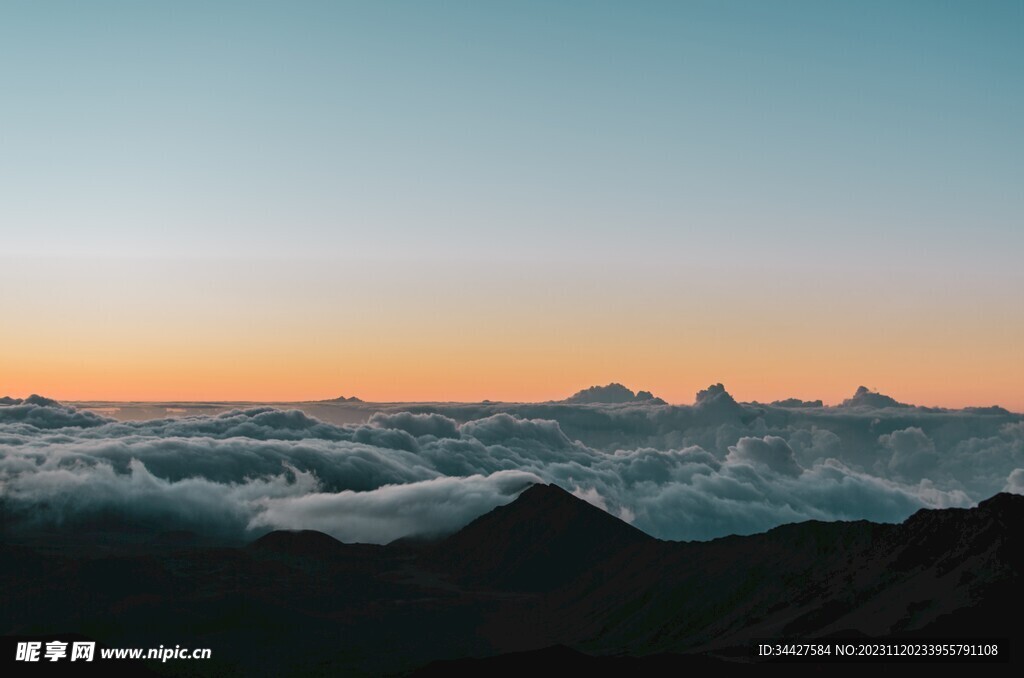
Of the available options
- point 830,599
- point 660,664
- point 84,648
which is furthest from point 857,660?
point 84,648

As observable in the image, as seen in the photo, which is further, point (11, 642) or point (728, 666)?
point (11, 642)

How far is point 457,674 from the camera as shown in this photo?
15650 centimetres

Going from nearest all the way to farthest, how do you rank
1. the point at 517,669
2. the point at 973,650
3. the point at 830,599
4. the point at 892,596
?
the point at 973,650 → the point at 517,669 → the point at 892,596 → the point at 830,599

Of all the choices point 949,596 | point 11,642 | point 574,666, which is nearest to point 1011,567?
point 949,596

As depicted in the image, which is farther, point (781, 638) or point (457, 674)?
point (781, 638)

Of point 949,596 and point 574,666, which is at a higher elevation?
point 949,596

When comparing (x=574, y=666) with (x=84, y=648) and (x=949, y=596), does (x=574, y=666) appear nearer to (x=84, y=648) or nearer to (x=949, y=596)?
(x=949, y=596)

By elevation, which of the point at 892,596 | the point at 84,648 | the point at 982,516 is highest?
the point at 982,516

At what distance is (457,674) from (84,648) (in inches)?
2641

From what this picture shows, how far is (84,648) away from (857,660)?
127383 millimetres

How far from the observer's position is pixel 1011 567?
529ft

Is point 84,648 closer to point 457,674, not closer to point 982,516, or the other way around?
point 457,674

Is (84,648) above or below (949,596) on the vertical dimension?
below

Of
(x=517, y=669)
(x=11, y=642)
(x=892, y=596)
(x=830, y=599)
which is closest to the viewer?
(x=517, y=669)
